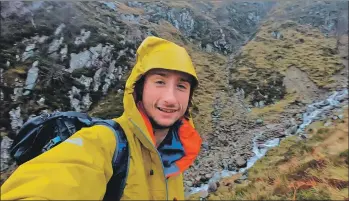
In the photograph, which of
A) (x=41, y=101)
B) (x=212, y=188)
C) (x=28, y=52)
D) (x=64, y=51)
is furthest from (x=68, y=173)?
(x=28, y=52)

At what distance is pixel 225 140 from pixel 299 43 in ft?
43.7

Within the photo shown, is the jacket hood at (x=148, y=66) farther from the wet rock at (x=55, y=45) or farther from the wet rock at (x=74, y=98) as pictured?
the wet rock at (x=55, y=45)

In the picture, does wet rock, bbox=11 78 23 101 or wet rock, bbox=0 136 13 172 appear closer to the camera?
wet rock, bbox=0 136 13 172

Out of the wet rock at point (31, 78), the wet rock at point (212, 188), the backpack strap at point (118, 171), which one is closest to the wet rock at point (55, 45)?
the wet rock at point (31, 78)

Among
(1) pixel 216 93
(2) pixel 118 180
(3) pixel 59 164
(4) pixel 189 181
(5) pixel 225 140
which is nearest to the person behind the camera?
(3) pixel 59 164

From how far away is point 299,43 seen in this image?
75.5 feet

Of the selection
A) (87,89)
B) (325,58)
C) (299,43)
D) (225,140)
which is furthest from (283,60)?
(87,89)

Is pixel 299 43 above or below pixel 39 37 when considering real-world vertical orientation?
above

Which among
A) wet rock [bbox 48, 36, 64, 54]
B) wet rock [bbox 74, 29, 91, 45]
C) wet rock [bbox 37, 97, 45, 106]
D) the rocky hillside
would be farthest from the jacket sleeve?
wet rock [bbox 48, 36, 64, 54]

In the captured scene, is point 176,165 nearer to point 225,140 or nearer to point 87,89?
point 225,140

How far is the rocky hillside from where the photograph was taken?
46.2ft

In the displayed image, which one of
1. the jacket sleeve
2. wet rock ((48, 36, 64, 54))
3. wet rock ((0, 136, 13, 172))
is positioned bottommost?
wet rock ((0, 136, 13, 172))

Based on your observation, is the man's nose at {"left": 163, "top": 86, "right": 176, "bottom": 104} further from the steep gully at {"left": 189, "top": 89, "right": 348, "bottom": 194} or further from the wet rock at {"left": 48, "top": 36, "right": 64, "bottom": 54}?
the wet rock at {"left": 48, "top": 36, "right": 64, "bottom": 54}

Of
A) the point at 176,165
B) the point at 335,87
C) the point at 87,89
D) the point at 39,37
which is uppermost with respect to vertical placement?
the point at 176,165
